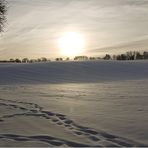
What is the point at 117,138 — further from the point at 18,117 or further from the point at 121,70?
the point at 121,70

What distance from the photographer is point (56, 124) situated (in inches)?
358

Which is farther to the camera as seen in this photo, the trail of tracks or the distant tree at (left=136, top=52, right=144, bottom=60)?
the distant tree at (left=136, top=52, right=144, bottom=60)

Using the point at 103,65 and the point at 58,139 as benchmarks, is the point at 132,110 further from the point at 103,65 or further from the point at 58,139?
the point at 103,65

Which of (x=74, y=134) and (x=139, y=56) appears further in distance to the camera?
(x=139, y=56)

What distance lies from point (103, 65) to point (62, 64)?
4.76 meters

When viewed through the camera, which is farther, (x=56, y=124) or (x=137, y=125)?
(x=56, y=124)

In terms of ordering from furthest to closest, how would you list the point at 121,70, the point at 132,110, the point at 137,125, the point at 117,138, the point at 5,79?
the point at 121,70, the point at 5,79, the point at 132,110, the point at 137,125, the point at 117,138

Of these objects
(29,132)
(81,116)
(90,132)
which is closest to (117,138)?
(90,132)

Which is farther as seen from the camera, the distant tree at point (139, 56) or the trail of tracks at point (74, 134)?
the distant tree at point (139, 56)

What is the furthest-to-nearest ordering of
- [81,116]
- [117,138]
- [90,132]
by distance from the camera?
[81,116], [90,132], [117,138]

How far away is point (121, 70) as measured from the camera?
4041cm

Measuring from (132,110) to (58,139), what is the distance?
409 cm

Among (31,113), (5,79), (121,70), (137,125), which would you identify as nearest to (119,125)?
(137,125)

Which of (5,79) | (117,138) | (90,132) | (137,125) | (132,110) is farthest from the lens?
(5,79)
